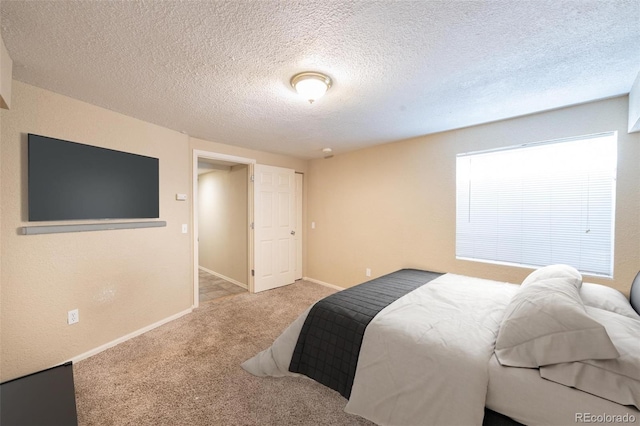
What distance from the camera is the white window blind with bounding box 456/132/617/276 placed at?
225 centimetres

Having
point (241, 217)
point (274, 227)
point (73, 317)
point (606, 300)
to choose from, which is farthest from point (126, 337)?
point (606, 300)

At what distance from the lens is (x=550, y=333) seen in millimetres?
1200

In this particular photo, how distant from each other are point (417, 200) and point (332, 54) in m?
2.35

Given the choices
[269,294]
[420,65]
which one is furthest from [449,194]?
[269,294]

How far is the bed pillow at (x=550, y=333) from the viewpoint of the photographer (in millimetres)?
1101

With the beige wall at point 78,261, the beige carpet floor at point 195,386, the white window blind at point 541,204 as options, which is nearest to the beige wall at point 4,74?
the beige wall at point 78,261

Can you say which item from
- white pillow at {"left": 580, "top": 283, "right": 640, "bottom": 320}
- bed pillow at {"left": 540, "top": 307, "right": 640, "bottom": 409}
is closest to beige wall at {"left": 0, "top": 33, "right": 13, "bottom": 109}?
bed pillow at {"left": 540, "top": 307, "right": 640, "bottom": 409}

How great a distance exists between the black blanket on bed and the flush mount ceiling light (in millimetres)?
1672

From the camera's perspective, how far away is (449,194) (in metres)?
3.09

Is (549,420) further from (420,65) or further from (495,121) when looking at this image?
(495,121)

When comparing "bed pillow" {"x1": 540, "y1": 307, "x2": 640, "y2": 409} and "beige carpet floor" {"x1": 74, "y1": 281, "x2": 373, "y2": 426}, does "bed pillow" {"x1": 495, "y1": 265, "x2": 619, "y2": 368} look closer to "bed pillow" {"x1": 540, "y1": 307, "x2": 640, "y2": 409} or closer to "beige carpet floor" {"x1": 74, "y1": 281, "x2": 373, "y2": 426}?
"bed pillow" {"x1": 540, "y1": 307, "x2": 640, "y2": 409}

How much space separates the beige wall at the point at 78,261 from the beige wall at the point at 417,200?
2408 mm

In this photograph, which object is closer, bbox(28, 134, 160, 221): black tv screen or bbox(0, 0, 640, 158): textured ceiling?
bbox(0, 0, 640, 158): textured ceiling

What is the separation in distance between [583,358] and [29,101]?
3953 millimetres
